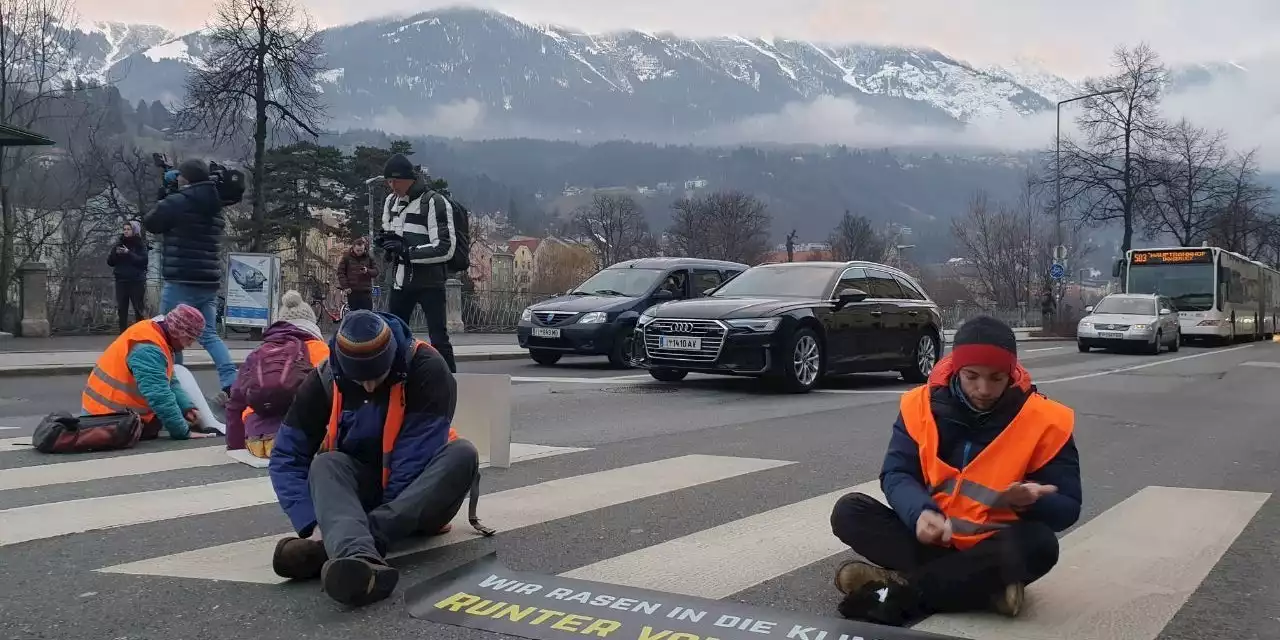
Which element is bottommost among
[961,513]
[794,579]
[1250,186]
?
[794,579]

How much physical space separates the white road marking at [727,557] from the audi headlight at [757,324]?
609cm

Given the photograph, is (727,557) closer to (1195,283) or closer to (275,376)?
(275,376)

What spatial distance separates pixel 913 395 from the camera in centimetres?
368

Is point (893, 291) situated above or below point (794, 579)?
above

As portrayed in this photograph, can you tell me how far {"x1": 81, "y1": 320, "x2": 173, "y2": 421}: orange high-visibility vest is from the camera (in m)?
6.95

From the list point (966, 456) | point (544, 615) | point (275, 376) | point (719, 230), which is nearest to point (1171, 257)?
point (275, 376)

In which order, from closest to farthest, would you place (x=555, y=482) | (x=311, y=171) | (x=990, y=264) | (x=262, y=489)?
1. (x=262, y=489)
2. (x=555, y=482)
3. (x=311, y=171)
4. (x=990, y=264)

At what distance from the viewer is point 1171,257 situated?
106 feet

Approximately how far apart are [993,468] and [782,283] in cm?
911

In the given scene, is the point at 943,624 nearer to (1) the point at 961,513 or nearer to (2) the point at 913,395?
(1) the point at 961,513

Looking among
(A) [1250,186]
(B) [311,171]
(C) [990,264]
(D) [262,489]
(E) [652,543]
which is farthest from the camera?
(C) [990,264]

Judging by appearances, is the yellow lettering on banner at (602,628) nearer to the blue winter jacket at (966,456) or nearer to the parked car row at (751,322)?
the blue winter jacket at (966,456)

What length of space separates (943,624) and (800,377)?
326 inches

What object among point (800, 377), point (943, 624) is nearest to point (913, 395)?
point (943, 624)
